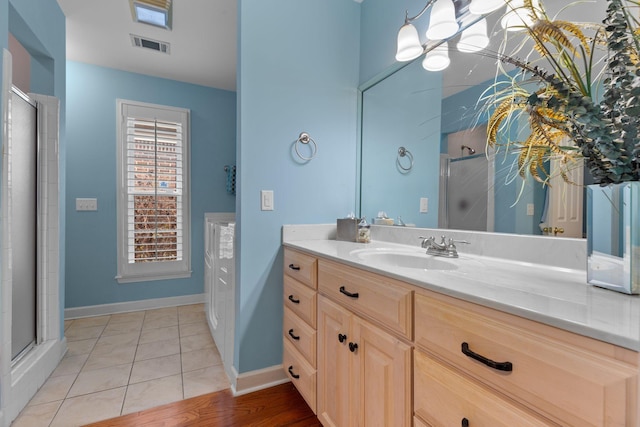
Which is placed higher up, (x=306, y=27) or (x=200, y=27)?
(x=200, y=27)

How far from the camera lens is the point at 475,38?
1310 millimetres

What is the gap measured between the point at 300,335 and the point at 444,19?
167 centimetres

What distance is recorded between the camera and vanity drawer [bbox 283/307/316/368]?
4.67ft

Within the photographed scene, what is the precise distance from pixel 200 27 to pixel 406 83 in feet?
5.79

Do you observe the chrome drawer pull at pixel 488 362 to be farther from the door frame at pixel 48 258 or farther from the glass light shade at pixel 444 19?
the door frame at pixel 48 258

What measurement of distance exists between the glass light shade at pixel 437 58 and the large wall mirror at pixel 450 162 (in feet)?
0.09

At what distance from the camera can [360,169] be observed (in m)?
2.04

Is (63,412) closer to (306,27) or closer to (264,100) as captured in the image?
(264,100)

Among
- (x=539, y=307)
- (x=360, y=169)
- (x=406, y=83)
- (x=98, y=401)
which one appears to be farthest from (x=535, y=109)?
(x=98, y=401)

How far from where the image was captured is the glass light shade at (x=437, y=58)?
1.48 m

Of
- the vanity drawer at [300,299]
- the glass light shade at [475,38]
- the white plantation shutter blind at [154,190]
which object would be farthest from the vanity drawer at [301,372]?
the white plantation shutter blind at [154,190]

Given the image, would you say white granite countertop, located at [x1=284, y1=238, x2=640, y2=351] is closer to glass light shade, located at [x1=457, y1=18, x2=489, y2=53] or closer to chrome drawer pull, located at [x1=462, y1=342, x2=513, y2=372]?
chrome drawer pull, located at [x1=462, y1=342, x2=513, y2=372]

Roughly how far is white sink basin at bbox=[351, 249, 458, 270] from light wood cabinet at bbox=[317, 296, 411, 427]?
281 millimetres

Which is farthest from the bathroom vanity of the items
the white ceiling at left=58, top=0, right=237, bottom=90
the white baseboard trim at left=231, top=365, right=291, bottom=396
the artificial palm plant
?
the white ceiling at left=58, top=0, right=237, bottom=90
